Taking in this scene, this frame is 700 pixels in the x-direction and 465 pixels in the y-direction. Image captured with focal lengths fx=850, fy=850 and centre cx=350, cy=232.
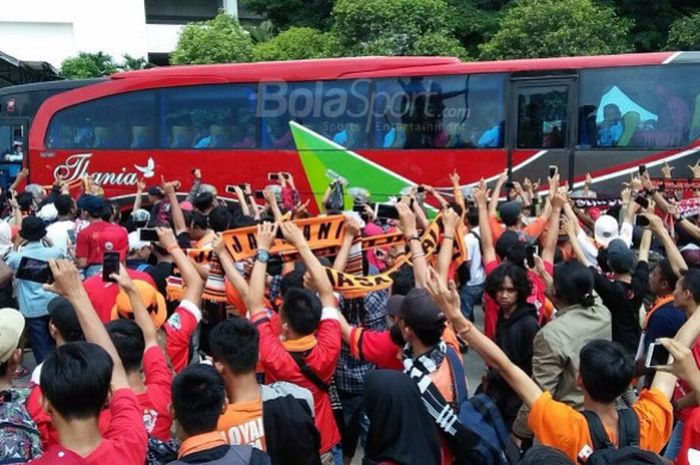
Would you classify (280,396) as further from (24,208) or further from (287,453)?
(24,208)

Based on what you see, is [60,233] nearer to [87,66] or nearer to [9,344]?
[9,344]

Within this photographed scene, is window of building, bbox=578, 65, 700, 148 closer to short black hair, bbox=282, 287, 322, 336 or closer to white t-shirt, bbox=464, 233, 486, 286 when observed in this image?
white t-shirt, bbox=464, 233, 486, 286

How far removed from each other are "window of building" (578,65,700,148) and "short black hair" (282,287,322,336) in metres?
9.35

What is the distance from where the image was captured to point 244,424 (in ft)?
10.3

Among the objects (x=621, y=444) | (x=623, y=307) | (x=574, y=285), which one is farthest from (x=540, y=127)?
(x=621, y=444)

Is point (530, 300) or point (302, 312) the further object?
point (530, 300)

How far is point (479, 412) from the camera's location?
3.44m

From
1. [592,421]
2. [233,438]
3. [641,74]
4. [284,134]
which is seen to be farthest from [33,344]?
[641,74]

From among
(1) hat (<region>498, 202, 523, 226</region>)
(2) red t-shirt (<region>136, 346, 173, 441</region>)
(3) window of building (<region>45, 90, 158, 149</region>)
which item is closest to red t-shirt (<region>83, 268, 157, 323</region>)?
(2) red t-shirt (<region>136, 346, 173, 441</region>)

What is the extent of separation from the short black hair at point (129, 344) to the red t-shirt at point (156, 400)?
5cm

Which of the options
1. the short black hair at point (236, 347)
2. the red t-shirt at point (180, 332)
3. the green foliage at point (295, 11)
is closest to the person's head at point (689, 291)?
the short black hair at point (236, 347)

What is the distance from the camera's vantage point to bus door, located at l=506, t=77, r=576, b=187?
12.3 meters

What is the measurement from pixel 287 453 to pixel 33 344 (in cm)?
434

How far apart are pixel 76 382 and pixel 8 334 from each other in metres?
0.53
